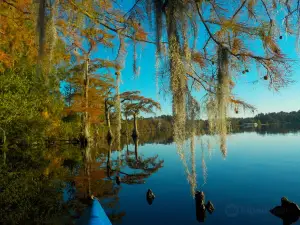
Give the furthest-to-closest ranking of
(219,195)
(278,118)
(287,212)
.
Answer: (278,118)
(219,195)
(287,212)

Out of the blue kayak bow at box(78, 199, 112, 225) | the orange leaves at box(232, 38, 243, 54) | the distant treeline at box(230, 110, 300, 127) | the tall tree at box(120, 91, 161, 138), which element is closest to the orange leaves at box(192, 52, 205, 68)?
the orange leaves at box(232, 38, 243, 54)

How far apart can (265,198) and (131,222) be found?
270 centimetres

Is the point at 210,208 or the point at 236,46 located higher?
the point at 236,46

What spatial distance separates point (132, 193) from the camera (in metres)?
5.10

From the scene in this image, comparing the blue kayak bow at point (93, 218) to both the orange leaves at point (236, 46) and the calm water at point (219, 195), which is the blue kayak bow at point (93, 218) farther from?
the orange leaves at point (236, 46)

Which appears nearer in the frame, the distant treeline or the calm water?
the calm water

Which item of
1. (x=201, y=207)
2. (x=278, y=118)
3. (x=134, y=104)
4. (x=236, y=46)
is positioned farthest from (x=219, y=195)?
(x=278, y=118)

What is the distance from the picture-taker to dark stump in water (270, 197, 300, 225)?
3389 mm

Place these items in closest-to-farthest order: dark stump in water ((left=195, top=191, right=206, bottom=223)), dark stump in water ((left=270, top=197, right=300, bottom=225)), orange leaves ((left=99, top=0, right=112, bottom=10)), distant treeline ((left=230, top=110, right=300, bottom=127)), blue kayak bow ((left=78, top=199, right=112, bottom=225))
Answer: blue kayak bow ((left=78, top=199, right=112, bottom=225)), orange leaves ((left=99, top=0, right=112, bottom=10)), dark stump in water ((left=270, top=197, right=300, bottom=225)), dark stump in water ((left=195, top=191, right=206, bottom=223)), distant treeline ((left=230, top=110, right=300, bottom=127))

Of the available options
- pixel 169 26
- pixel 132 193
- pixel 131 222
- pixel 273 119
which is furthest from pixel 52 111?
pixel 273 119

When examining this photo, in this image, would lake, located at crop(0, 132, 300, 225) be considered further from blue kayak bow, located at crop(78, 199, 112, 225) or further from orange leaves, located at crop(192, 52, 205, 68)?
blue kayak bow, located at crop(78, 199, 112, 225)

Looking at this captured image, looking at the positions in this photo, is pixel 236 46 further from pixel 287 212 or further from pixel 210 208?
pixel 287 212

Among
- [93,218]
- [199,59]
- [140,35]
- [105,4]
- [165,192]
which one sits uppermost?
[105,4]

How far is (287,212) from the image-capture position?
361cm
